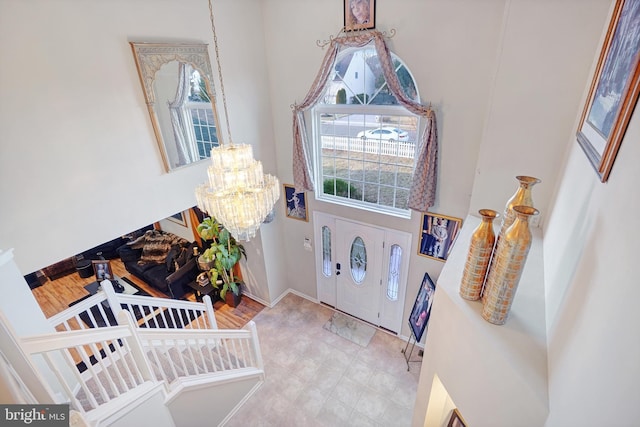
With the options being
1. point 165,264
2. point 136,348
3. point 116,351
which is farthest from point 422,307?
point 165,264

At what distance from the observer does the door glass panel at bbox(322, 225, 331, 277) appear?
16.6 feet

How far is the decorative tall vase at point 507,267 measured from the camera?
1.42 metres

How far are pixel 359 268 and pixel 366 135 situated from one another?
216 cm

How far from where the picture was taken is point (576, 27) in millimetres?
2129

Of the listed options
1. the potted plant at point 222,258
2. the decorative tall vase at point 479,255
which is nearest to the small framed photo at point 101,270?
the potted plant at point 222,258

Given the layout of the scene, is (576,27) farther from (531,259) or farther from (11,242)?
(11,242)

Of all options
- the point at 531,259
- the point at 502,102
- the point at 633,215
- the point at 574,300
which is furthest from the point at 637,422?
the point at 502,102

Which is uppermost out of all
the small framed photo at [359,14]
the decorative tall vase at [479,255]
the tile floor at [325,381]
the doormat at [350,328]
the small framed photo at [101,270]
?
the small framed photo at [359,14]

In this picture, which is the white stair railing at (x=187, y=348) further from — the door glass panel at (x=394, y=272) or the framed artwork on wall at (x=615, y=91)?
the framed artwork on wall at (x=615, y=91)

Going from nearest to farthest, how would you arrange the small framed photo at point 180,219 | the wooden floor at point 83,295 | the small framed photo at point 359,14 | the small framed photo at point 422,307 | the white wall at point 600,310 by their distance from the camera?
the white wall at point 600,310 < the small framed photo at point 359,14 < the small framed photo at point 422,307 < the wooden floor at point 83,295 < the small framed photo at point 180,219

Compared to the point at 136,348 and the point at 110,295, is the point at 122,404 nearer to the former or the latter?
the point at 136,348

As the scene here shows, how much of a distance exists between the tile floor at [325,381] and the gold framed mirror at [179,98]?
126 inches

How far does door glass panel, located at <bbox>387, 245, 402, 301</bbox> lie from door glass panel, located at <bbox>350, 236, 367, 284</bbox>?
17.1 inches

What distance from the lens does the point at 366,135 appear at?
416cm
